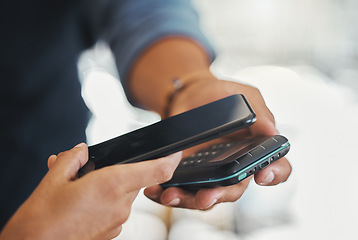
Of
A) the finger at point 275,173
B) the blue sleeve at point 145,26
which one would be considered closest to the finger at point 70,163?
the finger at point 275,173

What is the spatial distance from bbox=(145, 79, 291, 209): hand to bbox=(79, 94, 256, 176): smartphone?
0.03 m

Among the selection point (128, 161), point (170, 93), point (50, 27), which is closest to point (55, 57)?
point (50, 27)

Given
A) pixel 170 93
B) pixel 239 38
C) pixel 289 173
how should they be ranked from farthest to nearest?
pixel 239 38 → pixel 170 93 → pixel 289 173

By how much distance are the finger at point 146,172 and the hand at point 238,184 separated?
6 cm

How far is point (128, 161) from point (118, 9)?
30 cm

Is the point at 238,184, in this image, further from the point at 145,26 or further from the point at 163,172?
the point at 145,26

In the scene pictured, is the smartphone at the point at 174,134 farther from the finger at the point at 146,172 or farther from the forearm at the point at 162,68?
the forearm at the point at 162,68

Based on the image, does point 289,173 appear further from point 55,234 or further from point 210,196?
point 55,234

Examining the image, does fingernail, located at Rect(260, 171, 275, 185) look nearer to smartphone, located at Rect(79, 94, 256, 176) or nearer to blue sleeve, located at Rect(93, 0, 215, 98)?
smartphone, located at Rect(79, 94, 256, 176)

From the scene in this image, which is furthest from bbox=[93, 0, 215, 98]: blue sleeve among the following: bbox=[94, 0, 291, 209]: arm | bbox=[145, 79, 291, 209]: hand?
bbox=[145, 79, 291, 209]: hand

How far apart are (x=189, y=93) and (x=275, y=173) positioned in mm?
130

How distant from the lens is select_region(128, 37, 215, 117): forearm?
404mm

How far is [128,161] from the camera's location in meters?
0.22

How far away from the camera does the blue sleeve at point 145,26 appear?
427 mm
